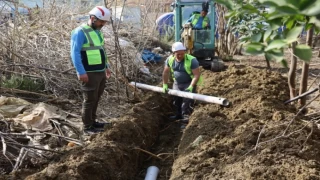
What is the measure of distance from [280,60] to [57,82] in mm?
6830

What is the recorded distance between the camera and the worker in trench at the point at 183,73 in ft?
21.3

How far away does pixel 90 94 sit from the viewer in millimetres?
5523

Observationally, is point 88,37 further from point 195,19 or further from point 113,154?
point 195,19

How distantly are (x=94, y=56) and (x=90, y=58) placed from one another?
0.06 meters

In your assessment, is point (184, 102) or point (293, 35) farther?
point (184, 102)

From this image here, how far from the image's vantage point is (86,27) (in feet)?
17.3

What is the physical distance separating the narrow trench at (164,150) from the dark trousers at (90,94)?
983 mm

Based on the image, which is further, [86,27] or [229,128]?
[86,27]

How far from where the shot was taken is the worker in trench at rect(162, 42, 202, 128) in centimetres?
648

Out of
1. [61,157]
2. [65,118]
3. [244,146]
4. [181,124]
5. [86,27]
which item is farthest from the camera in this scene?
[181,124]

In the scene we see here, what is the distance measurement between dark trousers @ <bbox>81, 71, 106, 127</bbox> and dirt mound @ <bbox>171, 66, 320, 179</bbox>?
56.3 inches

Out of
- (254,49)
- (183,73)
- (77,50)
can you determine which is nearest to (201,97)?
(183,73)

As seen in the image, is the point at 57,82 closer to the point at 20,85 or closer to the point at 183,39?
the point at 20,85

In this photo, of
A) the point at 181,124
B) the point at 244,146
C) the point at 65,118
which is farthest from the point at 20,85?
the point at 244,146
